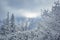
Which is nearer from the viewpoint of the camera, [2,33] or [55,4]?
[55,4]

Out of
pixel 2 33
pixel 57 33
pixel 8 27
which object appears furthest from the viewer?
pixel 8 27

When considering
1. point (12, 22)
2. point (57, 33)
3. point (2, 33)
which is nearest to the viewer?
point (57, 33)

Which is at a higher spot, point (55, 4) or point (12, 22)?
point (55, 4)

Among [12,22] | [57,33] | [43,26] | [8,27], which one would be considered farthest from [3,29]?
[57,33]

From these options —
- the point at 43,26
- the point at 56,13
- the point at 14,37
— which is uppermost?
the point at 56,13

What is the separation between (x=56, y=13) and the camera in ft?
55.7

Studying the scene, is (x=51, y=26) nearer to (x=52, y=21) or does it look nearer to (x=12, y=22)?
(x=52, y=21)

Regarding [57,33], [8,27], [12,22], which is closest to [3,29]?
[8,27]

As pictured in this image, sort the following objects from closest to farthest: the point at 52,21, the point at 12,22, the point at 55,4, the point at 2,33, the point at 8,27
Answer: the point at 52,21 → the point at 55,4 → the point at 2,33 → the point at 8,27 → the point at 12,22

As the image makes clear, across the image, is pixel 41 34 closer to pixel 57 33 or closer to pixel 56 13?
pixel 57 33

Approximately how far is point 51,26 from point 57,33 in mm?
1164

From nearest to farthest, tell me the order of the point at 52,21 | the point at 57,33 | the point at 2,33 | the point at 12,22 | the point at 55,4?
the point at 57,33
the point at 52,21
the point at 55,4
the point at 2,33
the point at 12,22

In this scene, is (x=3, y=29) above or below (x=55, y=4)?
below

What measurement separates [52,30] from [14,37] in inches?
168
